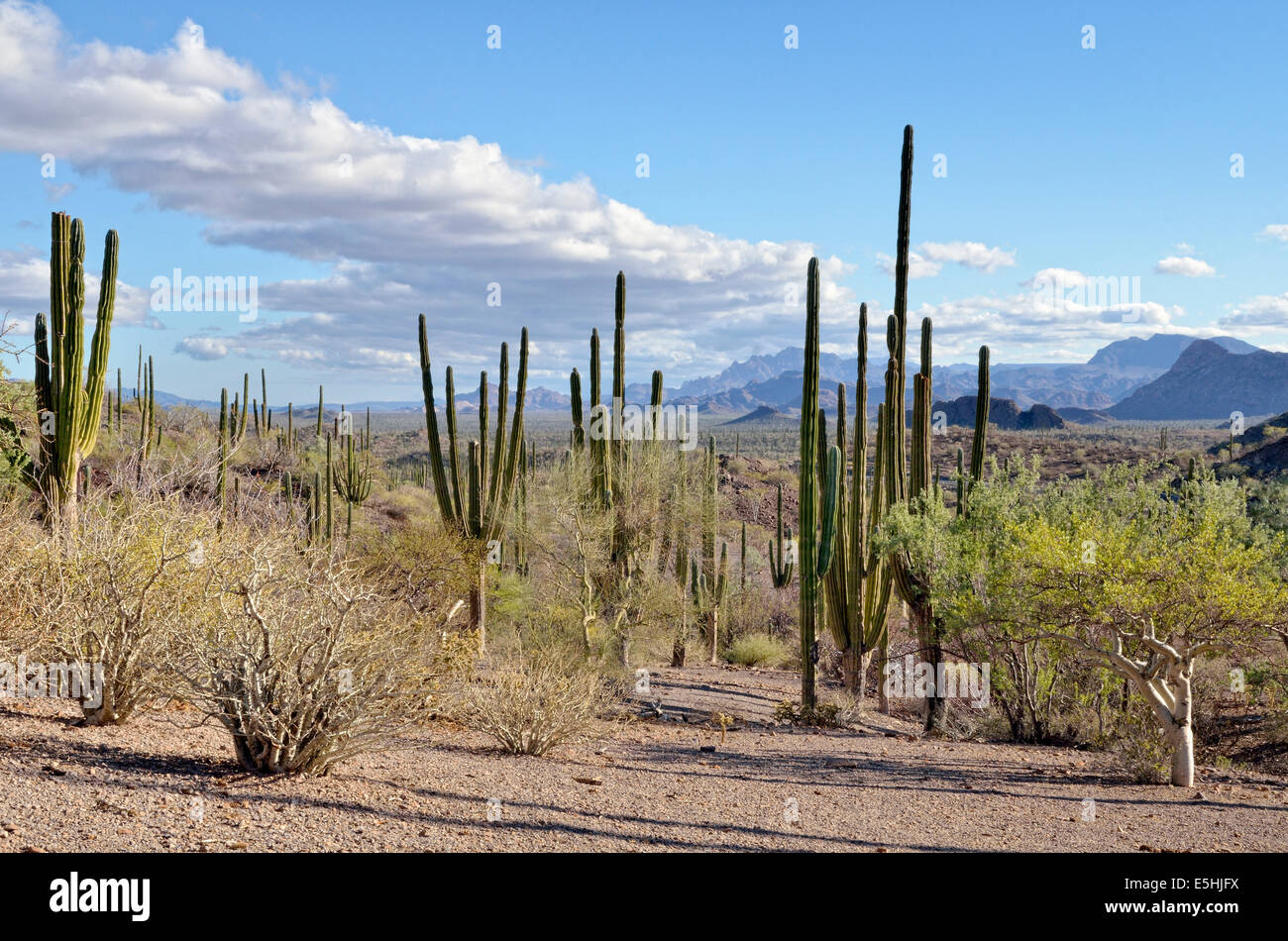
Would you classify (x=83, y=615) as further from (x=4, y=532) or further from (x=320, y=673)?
(x=320, y=673)

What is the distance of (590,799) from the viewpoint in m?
8.80

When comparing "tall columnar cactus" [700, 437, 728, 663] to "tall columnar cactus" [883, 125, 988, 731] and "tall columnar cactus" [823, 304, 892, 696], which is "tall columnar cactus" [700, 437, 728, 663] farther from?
"tall columnar cactus" [883, 125, 988, 731]

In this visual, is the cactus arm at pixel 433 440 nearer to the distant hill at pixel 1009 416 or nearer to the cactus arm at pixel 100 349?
the cactus arm at pixel 100 349

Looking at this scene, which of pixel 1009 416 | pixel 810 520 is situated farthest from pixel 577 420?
pixel 1009 416

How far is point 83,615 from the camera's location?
8484mm

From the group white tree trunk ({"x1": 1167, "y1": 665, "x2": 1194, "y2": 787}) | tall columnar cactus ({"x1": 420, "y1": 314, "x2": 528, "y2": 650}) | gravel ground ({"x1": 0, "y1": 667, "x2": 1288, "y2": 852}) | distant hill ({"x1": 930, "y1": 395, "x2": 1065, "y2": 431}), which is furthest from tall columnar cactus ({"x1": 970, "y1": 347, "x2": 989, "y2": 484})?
distant hill ({"x1": 930, "y1": 395, "x2": 1065, "y2": 431})

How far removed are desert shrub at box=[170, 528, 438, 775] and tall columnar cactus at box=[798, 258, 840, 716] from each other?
349 inches

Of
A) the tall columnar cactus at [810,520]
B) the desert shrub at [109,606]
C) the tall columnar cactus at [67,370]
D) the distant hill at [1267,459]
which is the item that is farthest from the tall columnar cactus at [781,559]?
the distant hill at [1267,459]

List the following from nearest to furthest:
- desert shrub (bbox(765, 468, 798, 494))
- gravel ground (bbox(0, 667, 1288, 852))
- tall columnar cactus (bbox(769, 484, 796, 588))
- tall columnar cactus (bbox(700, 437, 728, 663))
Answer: gravel ground (bbox(0, 667, 1288, 852)) → tall columnar cactus (bbox(700, 437, 728, 663)) → tall columnar cactus (bbox(769, 484, 796, 588)) → desert shrub (bbox(765, 468, 798, 494))

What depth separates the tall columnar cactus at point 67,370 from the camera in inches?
506

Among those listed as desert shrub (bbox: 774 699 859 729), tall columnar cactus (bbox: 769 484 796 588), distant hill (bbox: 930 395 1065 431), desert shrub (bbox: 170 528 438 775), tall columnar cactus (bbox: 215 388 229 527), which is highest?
distant hill (bbox: 930 395 1065 431)

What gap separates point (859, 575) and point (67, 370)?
13166 mm

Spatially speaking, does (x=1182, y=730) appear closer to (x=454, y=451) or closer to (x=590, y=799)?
(x=590, y=799)

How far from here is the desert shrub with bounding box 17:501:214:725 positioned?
8.46m
